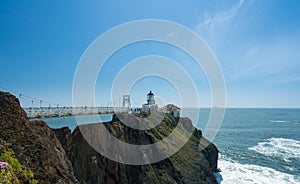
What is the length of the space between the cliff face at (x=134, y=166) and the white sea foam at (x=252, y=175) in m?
3.67

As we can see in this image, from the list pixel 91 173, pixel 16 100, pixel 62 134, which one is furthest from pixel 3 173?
pixel 91 173

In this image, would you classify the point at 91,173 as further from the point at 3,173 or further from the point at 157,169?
the point at 3,173

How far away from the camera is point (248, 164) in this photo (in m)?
44.6

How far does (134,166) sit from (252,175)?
927 inches

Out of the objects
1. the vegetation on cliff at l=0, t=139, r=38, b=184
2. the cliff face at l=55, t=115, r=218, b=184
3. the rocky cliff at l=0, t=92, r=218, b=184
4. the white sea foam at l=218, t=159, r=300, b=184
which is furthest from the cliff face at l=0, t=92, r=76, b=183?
the white sea foam at l=218, t=159, r=300, b=184

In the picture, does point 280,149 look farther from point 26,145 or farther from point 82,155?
point 26,145

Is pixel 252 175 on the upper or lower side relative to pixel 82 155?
lower

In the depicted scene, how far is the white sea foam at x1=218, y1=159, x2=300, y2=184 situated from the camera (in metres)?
34.9

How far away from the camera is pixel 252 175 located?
37.7m

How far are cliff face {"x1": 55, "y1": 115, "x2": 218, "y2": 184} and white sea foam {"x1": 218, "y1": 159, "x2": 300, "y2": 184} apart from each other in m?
3.67

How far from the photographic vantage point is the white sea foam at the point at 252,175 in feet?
114

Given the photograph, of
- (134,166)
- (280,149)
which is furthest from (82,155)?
(280,149)

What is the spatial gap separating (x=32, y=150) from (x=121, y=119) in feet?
69.9

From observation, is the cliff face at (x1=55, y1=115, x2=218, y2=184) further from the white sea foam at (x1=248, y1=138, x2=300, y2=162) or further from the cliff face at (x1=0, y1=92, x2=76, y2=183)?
the white sea foam at (x1=248, y1=138, x2=300, y2=162)
